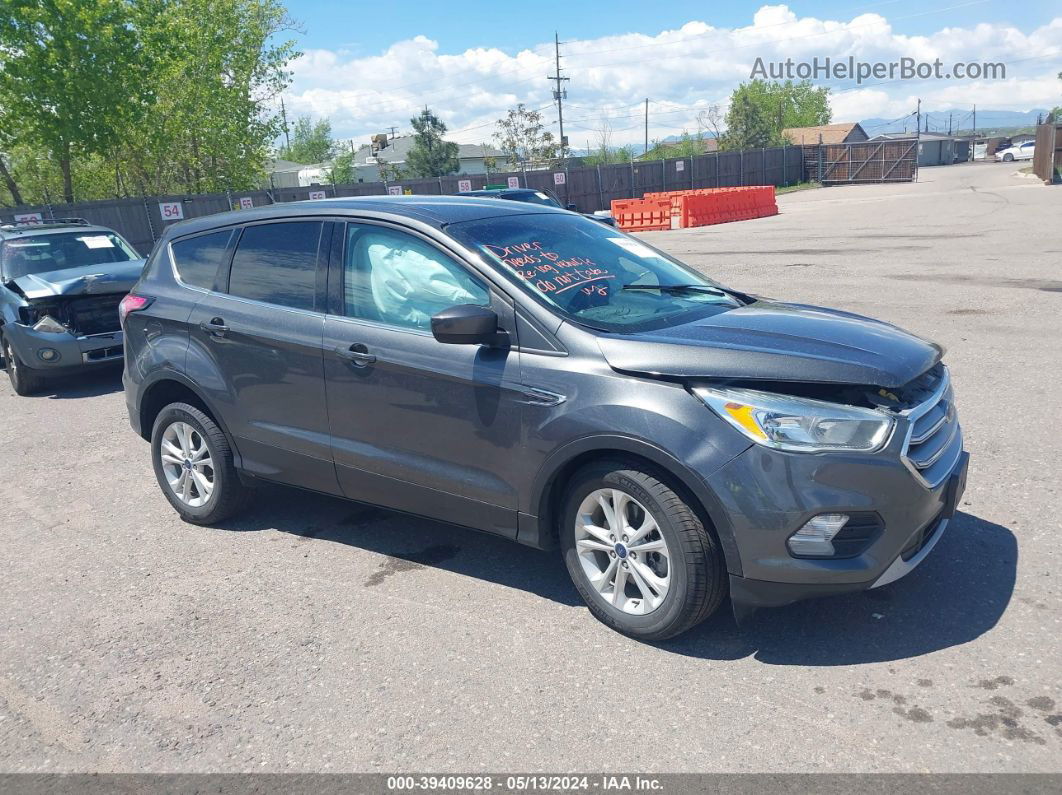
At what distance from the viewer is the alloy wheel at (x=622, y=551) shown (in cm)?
356

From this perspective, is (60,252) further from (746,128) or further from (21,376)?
(746,128)

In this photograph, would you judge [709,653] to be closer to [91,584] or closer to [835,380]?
[835,380]

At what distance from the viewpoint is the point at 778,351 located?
3.46 metres

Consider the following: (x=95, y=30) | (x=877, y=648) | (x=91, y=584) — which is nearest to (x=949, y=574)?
(x=877, y=648)

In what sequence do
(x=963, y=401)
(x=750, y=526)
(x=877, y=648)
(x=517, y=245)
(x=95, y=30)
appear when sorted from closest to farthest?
(x=750, y=526) < (x=877, y=648) < (x=517, y=245) < (x=963, y=401) < (x=95, y=30)

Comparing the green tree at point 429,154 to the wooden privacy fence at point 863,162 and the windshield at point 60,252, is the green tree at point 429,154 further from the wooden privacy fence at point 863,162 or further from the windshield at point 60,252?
the windshield at point 60,252

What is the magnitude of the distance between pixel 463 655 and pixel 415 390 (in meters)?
1.23

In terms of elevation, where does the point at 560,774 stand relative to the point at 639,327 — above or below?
below

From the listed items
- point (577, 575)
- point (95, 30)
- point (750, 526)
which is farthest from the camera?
point (95, 30)

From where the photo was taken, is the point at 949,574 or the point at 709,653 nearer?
the point at 709,653

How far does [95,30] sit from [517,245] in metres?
27.7

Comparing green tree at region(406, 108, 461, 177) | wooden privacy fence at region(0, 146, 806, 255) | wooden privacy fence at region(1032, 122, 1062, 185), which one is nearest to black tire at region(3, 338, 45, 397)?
wooden privacy fence at region(0, 146, 806, 255)

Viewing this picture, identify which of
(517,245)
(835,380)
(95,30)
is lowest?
(835,380)

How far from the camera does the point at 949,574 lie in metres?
4.04
